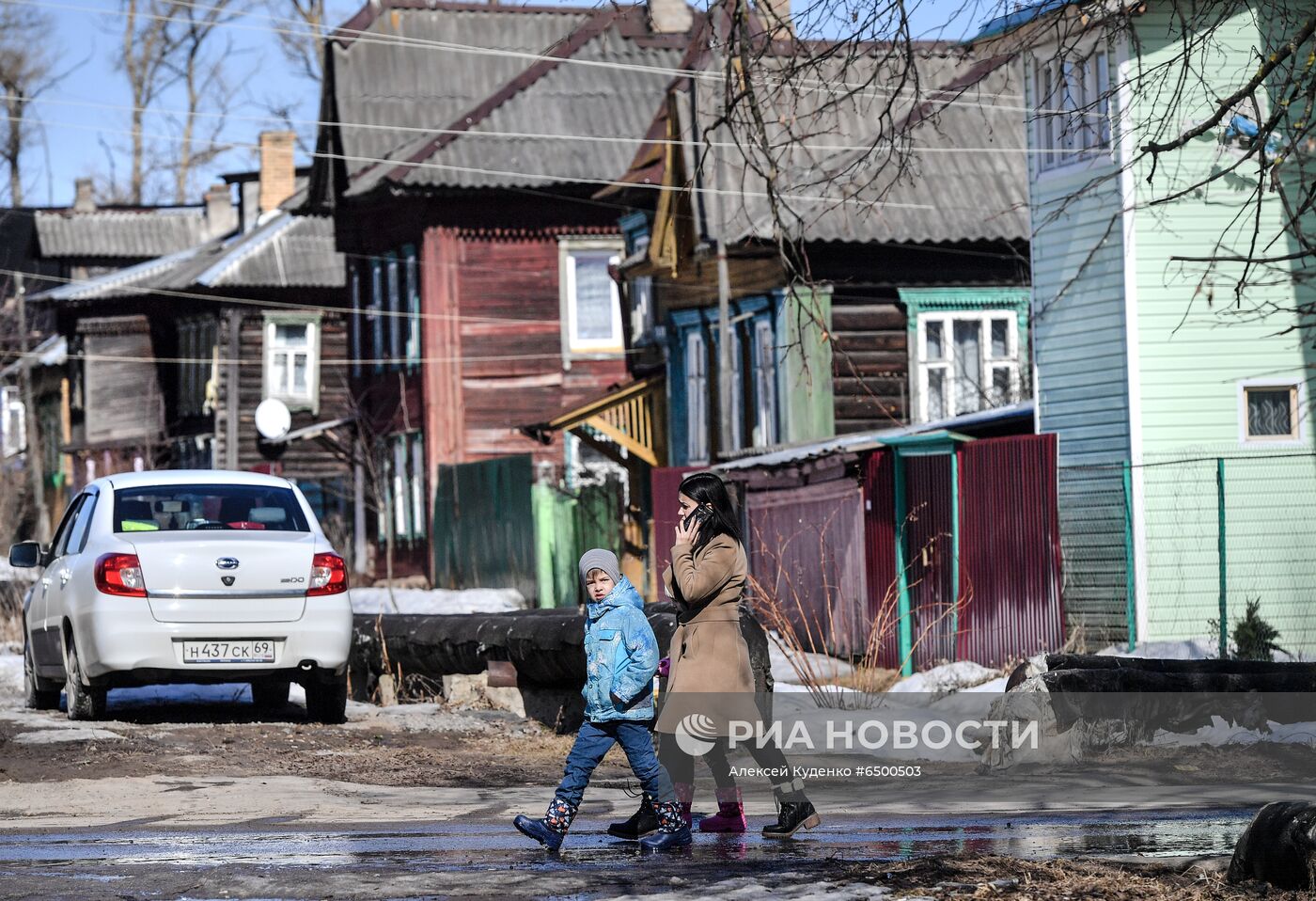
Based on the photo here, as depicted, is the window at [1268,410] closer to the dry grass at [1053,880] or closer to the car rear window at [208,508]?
the car rear window at [208,508]

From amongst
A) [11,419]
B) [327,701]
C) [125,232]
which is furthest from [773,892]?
[11,419]

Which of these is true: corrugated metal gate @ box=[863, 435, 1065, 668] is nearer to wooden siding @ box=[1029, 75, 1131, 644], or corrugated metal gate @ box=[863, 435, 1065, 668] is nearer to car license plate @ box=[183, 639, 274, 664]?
wooden siding @ box=[1029, 75, 1131, 644]

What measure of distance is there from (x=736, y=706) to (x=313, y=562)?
5.87m

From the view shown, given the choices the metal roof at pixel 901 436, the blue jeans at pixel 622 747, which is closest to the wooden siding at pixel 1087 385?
the metal roof at pixel 901 436

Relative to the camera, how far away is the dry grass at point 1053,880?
657 cm

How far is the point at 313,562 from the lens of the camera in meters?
13.5

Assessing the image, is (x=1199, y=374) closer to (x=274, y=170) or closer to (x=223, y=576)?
(x=223, y=576)

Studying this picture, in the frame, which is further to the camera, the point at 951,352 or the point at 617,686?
the point at 951,352

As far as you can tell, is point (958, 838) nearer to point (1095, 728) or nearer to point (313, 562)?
point (1095, 728)

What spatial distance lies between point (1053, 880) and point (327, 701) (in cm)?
826

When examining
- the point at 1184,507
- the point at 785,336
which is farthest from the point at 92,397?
the point at 1184,507

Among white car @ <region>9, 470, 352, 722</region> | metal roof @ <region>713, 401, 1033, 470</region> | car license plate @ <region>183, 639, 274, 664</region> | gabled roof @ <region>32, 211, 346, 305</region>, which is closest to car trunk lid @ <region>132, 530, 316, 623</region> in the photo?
white car @ <region>9, 470, 352, 722</region>

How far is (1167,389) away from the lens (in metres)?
20.3

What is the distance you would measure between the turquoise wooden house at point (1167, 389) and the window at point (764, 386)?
7.08 metres
